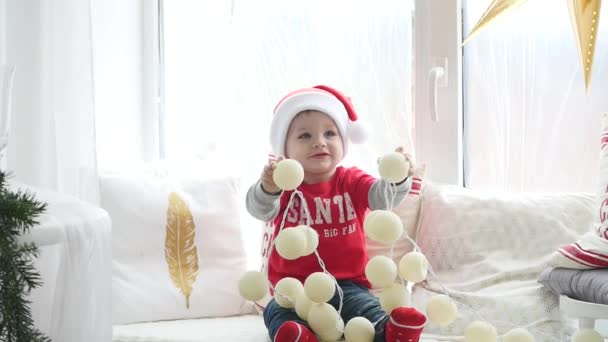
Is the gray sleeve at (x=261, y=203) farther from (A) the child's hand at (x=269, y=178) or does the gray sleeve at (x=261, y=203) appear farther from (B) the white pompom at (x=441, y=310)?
(B) the white pompom at (x=441, y=310)

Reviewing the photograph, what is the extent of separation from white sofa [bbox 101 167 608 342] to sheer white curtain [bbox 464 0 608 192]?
0.15 metres

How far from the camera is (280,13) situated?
235 cm

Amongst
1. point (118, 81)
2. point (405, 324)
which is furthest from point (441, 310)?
point (118, 81)

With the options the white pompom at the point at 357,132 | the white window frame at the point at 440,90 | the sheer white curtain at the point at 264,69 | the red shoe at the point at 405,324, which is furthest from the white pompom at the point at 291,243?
the white window frame at the point at 440,90

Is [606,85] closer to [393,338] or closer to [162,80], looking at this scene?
[393,338]

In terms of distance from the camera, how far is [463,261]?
1.95 metres

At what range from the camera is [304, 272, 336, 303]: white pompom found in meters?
1.47

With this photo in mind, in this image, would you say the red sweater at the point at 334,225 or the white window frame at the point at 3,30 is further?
the red sweater at the point at 334,225

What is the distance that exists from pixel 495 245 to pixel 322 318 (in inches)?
24.8

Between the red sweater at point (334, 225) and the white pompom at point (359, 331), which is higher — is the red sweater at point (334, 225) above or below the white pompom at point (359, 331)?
above

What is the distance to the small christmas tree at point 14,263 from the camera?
3.06 feet

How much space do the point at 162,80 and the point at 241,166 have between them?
51cm

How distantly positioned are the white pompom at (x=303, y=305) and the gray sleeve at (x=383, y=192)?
1.11 ft

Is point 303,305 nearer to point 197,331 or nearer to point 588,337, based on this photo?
point 197,331
